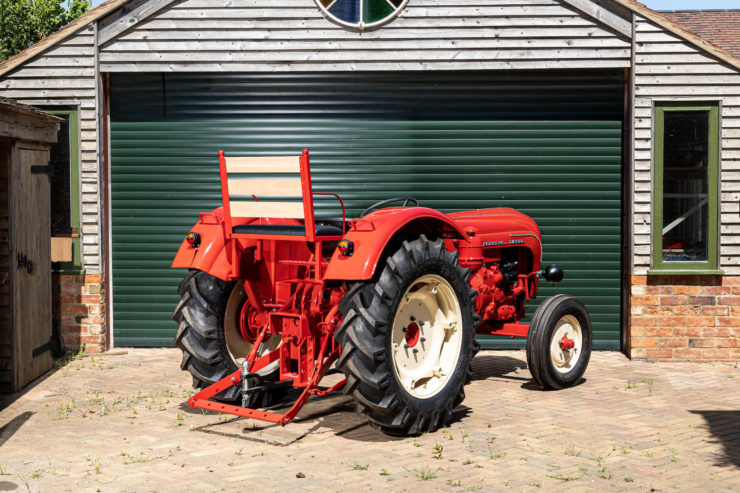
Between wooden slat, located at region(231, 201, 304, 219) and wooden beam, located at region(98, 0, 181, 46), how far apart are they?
421 cm

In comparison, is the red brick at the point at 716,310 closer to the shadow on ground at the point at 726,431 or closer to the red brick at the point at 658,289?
the red brick at the point at 658,289

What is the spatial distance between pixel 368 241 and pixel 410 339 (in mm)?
886

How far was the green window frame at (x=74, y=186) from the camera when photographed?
9.46m

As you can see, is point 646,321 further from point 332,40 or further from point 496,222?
point 332,40

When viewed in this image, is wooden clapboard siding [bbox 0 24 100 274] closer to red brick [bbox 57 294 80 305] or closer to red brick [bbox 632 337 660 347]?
red brick [bbox 57 294 80 305]

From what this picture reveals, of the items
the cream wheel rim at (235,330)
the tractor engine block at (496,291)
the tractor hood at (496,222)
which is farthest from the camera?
the tractor hood at (496,222)

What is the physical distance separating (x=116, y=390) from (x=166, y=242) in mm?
2583

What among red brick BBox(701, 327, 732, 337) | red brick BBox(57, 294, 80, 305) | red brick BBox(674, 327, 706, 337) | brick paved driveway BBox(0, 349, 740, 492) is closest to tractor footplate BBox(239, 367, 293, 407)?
brick paved driveway BBox(0, 349, 740, 492)

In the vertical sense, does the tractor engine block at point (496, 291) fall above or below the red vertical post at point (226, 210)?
below

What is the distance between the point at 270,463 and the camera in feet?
17.6

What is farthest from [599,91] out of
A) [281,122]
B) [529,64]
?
[281,122]

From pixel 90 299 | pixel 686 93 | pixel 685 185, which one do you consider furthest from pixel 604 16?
pixel 90 299

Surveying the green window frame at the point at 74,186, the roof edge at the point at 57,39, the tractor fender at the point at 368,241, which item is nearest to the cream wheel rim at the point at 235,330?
the tractor fender at the point at 368,241

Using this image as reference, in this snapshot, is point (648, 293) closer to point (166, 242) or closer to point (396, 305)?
point (396, 305)
